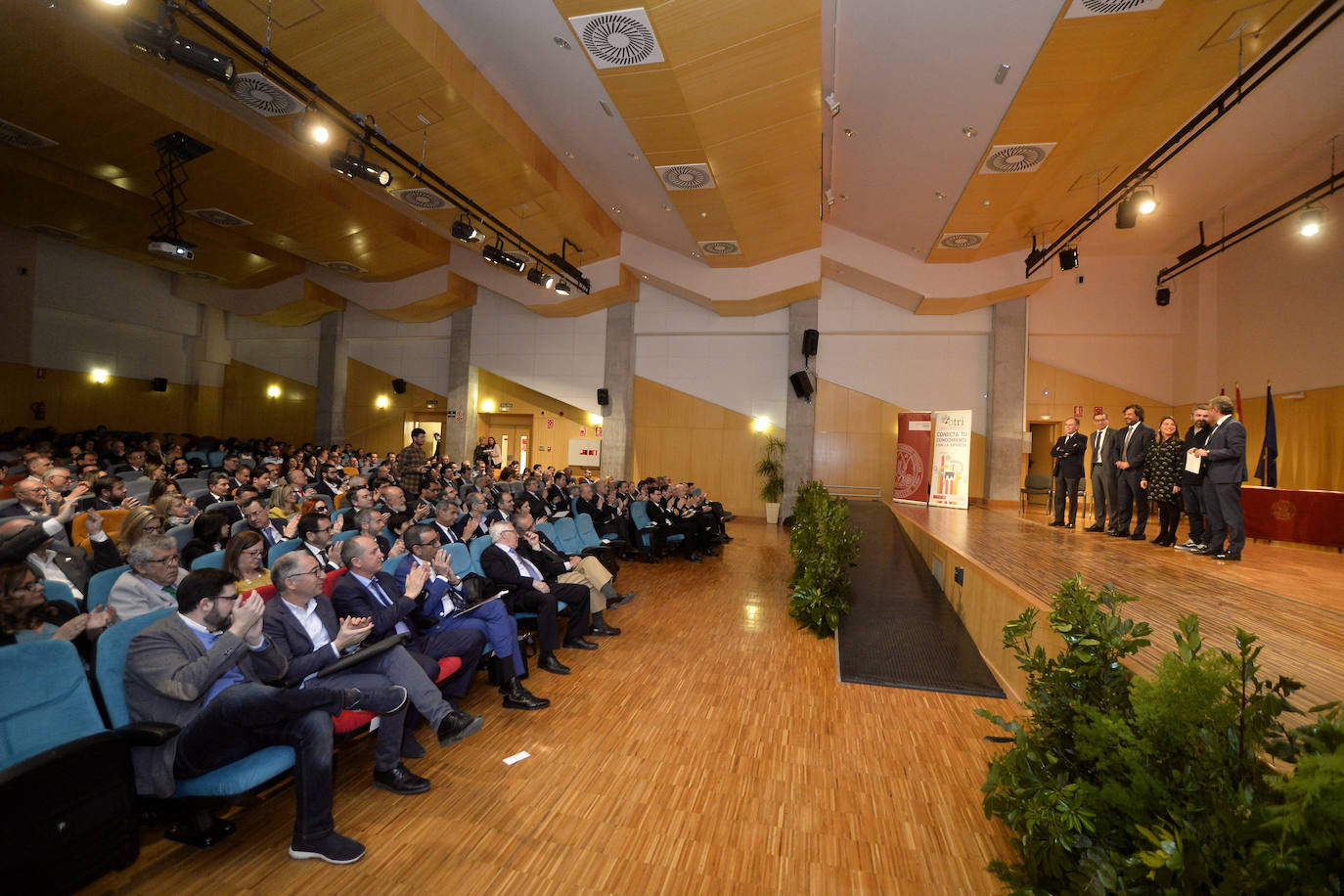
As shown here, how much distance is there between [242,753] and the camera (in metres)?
2.22

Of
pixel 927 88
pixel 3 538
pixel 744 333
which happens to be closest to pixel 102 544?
pixel 3 538

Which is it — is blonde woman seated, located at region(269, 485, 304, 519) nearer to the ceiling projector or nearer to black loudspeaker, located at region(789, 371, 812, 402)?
the ceiling projector

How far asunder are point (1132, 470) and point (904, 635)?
3.33 metres

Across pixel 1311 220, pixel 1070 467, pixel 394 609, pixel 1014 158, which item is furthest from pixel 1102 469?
pixel 394 609

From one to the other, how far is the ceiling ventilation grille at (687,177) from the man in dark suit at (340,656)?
7059mm

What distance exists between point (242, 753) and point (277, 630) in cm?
58

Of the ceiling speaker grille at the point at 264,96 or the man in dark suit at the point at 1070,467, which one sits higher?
the ceiling speaker grille at the point at 264,96

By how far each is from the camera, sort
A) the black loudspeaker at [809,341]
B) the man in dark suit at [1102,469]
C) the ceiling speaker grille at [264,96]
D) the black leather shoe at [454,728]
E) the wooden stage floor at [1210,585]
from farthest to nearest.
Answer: the black loudspeaker at [809,341] < the man in dark suit at [1102,469] < the ceiling speaker grille at [264,96] < the black leather shoe at [454,728] < the wooden stage floor at [1210,585]

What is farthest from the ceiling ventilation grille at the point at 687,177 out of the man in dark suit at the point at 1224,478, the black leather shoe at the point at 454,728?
the black leather shoe at the point at 454,728

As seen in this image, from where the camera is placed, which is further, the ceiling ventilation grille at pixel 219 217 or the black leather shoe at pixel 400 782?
the ceiling ventilation grille at pixel 219 217

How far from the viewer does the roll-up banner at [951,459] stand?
10.4 meters

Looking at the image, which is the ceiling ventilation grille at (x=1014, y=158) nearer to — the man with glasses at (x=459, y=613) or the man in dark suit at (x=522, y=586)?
the man in dark suit at (x=522, y=586)

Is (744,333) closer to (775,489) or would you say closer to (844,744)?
(775,489)

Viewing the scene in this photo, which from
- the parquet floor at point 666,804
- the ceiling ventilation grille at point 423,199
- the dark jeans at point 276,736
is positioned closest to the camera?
the dark jeans at point 276,736
